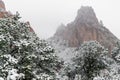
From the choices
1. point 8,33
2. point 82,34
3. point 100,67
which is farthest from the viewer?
point 82,34

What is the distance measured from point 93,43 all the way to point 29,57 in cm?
2545

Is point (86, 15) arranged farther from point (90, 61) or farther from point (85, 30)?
point (90, 61)

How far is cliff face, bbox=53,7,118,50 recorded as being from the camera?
16762 centimetres

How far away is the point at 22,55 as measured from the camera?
20.4 m

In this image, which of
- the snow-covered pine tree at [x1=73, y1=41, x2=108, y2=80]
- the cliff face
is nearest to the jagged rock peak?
the cliff face

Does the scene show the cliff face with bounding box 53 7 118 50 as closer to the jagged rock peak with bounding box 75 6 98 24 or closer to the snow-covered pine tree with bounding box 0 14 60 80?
the jagged rock peak with bounding box 75 6 98 24

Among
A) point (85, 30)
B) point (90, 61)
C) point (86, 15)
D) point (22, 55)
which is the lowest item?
point (22, 55)

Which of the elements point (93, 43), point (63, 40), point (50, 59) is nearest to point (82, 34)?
point (63, 40)

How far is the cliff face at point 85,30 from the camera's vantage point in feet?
550

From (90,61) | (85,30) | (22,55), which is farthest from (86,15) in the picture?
(22,55)

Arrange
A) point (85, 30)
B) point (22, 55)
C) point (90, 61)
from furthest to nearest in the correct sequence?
point (85, 30), point (90, 61), point (22, 55)

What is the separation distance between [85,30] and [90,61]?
130 m

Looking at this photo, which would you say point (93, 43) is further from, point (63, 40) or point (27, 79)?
point (63, 40)

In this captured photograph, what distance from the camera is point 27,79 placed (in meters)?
20.6
